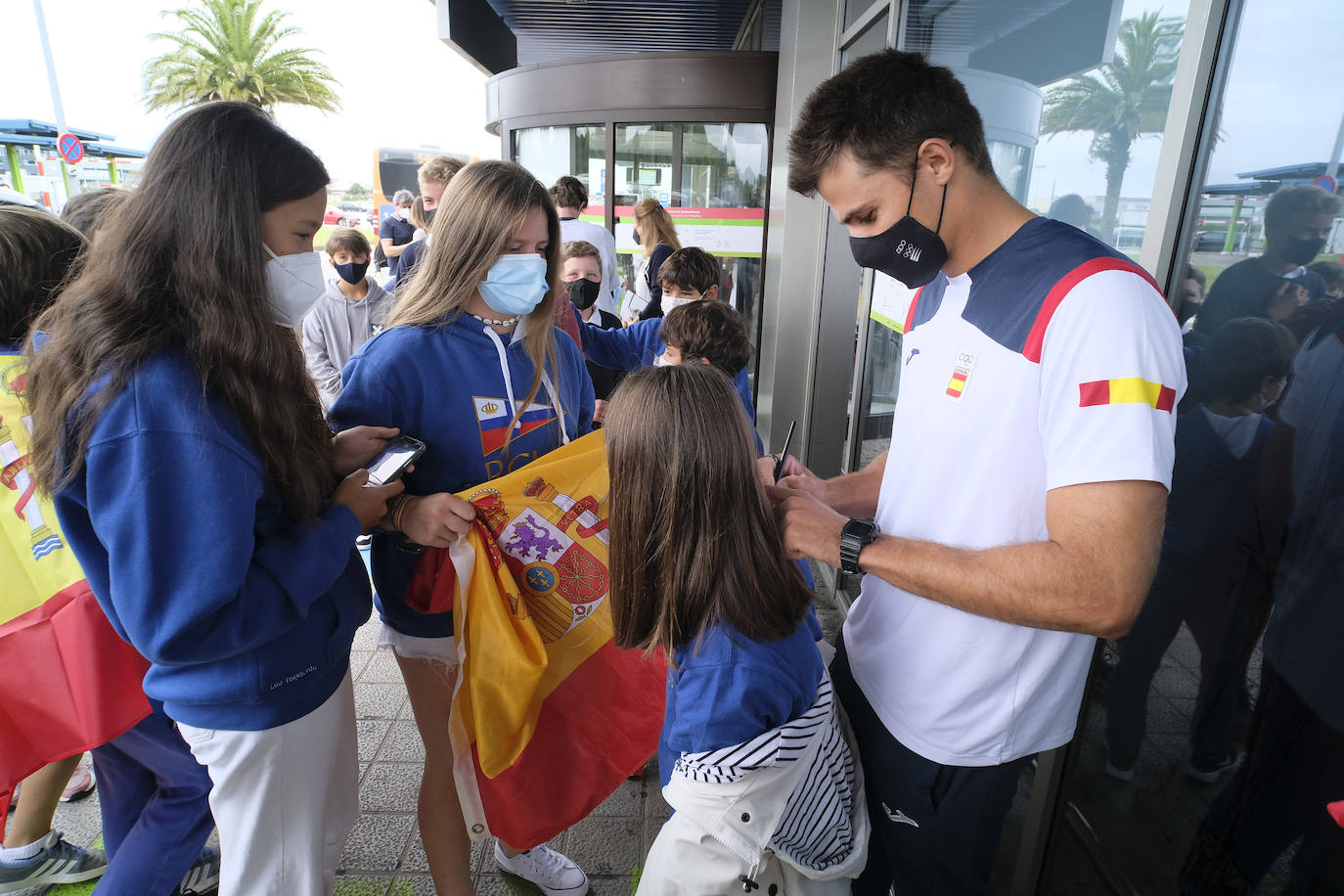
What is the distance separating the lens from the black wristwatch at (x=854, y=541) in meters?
1.24

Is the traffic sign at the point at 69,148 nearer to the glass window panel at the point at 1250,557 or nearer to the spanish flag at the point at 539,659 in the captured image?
the spanish flag at the point at 539,659

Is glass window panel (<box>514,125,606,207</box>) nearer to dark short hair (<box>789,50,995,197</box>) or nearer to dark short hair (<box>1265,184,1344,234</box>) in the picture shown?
dark short hair (<box>789,50,995,197</box>)

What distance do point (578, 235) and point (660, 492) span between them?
398 centimetres

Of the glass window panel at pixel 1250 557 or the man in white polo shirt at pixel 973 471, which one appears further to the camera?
the glass window panel at pixel 1250 557

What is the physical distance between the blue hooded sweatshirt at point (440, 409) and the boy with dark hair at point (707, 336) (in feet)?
2.79

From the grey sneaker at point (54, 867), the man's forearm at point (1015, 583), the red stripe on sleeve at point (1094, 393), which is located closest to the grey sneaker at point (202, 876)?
the grey sneaker at point (54, 867)

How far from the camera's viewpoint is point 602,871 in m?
2.35

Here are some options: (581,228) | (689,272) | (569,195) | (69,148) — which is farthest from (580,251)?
(69,148)

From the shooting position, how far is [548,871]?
7.36ft

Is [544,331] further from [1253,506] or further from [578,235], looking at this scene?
[578,235]

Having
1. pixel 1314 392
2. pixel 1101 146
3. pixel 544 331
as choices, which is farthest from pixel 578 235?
pixel 1314 392

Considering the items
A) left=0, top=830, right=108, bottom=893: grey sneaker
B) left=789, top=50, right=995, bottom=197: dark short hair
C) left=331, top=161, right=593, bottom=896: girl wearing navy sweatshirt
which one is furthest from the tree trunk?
left=0, top=830, right=108, bottom=893: grey sneaker

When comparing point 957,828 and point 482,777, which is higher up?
point 957,828

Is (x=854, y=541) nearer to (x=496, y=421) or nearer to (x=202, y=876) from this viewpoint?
(x=496, y=421)
